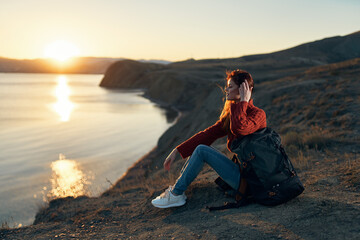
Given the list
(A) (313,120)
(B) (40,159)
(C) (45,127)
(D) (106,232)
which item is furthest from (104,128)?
(D) (106,232)

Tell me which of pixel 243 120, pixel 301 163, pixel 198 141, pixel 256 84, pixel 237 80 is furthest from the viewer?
pixel 256 84

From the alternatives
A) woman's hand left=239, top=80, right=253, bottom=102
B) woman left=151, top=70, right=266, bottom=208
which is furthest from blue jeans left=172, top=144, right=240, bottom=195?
woman's hand left=239, top=80, right=253, bottom=102

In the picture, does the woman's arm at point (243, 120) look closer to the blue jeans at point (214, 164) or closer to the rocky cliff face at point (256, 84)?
the blue jeans at point (214, 164)

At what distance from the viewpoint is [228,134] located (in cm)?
361

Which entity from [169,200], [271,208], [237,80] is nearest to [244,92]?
[237,80]

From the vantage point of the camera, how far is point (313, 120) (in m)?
10.7

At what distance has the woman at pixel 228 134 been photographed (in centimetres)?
318

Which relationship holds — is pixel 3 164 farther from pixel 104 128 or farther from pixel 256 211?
pixel 256 211

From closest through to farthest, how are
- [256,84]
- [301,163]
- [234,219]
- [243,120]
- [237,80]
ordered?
[243,120]
[237,80]
[234,219]
[301,163]
[256,84]

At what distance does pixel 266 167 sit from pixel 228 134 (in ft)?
2.19

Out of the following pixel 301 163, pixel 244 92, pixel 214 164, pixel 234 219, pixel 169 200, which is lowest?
pixel 301 163

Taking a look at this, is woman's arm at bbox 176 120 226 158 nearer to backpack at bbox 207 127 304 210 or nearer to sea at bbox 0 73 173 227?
backpack at bbox 207 127 304 210

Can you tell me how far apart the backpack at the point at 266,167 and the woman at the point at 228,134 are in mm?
119

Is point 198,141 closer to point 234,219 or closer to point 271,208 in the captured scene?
point 234,219
